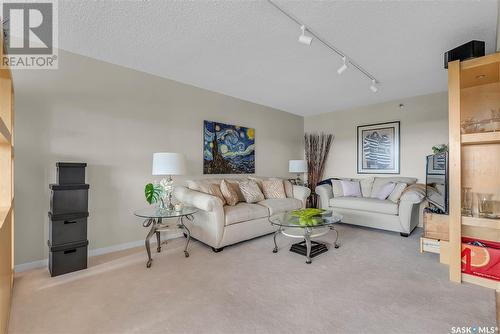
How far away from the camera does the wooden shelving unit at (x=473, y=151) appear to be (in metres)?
2.04

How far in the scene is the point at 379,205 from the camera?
3707 mm

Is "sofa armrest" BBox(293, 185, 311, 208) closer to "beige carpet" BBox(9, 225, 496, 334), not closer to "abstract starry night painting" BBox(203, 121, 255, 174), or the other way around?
"abstract starry night painting" BBox(203, 121, 255, 174)

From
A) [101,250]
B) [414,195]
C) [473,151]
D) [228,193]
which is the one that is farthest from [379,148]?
[101,250]

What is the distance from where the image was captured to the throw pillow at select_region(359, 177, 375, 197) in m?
4.34

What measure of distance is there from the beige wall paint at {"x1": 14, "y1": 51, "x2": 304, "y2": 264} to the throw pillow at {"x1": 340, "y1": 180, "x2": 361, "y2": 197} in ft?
9.19

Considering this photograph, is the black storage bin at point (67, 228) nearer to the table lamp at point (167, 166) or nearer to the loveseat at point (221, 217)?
the table lamp at point (167, 166)

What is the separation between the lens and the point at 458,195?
2068 mm

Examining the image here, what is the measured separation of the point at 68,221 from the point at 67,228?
70mm

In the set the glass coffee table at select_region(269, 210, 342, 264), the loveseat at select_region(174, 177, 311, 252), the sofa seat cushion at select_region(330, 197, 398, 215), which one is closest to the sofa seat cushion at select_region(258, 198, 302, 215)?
the loveseat at select_region(174, 177, 311, 252)

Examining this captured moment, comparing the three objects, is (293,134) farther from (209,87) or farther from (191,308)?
(191,308)

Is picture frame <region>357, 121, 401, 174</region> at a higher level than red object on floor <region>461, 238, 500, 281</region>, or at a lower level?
higher

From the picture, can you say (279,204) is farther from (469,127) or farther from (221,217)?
(469,127)

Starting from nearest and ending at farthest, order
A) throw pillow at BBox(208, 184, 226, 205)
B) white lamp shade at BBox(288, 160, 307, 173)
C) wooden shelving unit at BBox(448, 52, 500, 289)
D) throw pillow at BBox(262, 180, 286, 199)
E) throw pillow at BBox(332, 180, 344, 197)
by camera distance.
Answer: wooden shelving unit at BBox(448, 52, 500, 289) < throw pillow at BBox(208, 184, 226, 205) < throw pillow at BBox(262, 180, 286, 199) < throw pillow at BBox(332, 180, 344, 197) < white lamp shade at BBox(288, 160, 307, 173)

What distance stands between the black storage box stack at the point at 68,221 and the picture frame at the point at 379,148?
4.77 meters
